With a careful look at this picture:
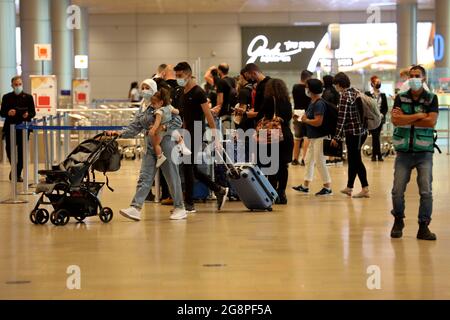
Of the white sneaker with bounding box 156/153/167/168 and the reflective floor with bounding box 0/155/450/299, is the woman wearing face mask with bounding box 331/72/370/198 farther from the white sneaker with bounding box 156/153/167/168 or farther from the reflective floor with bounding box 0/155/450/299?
the white sneaker with bounding box 156/153/167/168

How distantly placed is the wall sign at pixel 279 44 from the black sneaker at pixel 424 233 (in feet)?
117

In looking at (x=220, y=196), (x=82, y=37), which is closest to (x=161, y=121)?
(x=220, y=196)

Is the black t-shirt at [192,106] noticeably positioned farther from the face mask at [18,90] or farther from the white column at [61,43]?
the white column at [61,43]

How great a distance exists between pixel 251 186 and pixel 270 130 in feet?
3.41

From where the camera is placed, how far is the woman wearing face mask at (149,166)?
10.9 meters

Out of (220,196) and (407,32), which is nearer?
(220,196)

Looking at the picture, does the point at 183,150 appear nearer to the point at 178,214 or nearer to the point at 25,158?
the point at 178,214

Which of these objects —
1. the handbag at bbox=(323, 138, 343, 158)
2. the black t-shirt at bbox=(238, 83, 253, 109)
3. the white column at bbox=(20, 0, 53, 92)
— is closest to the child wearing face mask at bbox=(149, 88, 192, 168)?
the black t-shirt at bbox=(238, 83, 253, 109)

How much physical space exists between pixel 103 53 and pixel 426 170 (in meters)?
37.2

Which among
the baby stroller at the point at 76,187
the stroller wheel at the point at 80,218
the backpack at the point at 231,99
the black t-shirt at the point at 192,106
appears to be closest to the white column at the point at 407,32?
the backpack at the point at 231,99

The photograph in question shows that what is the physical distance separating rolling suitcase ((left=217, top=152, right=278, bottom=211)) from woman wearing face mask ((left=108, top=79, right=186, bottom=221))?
866 millimetres

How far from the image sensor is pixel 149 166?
10.9 m

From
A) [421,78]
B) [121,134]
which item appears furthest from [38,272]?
[421,78]

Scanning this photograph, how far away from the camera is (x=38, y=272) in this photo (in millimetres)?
7816
